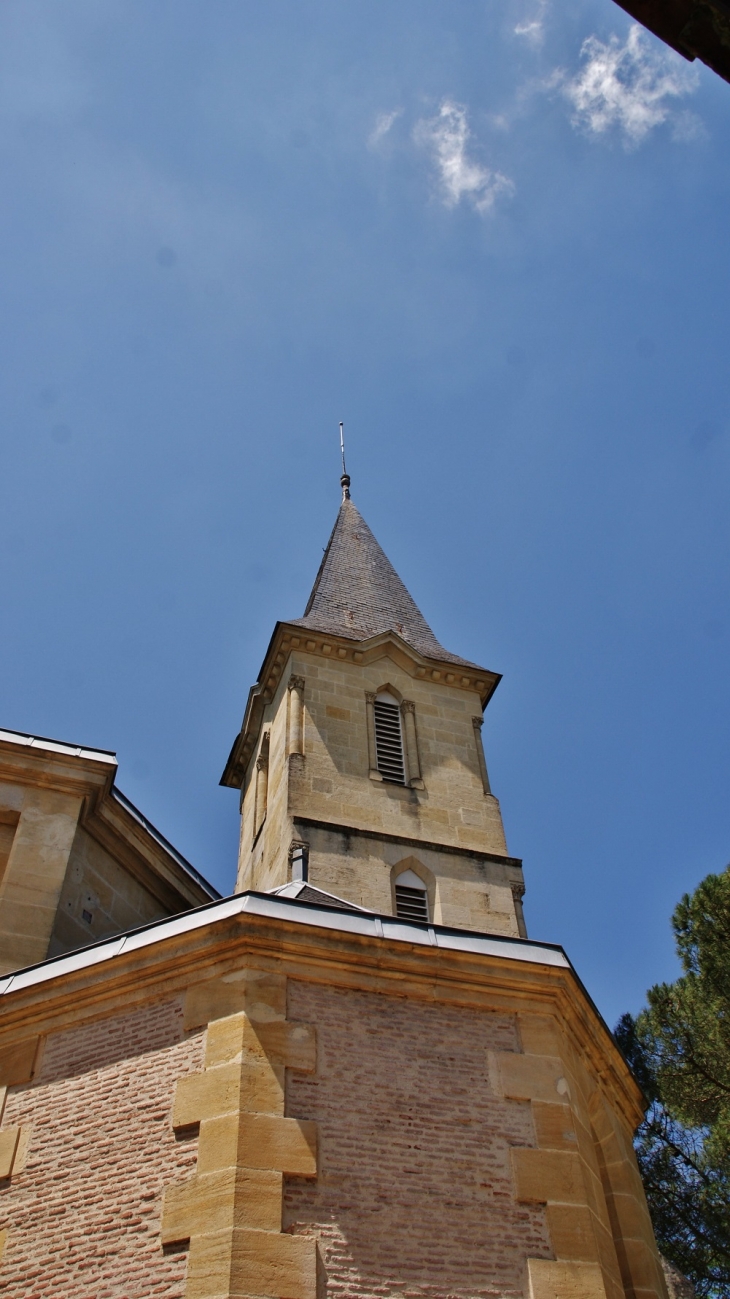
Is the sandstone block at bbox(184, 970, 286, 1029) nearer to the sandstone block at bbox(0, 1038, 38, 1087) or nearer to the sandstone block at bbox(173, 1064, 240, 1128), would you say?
the sandstone block at bbox(173, 1064, 240, 1128)

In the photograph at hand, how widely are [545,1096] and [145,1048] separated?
2.82 meters

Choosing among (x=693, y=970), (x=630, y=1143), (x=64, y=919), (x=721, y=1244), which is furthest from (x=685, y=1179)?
(x=64, y=919)

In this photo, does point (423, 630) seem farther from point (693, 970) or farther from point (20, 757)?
point (20, 757)

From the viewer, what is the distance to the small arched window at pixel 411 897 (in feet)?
59.7

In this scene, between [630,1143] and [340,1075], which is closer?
[340,1075]

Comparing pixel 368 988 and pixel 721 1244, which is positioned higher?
pixel 721 1244

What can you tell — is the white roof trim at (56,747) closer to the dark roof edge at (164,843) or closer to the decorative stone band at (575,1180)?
the dark roof edge at (164,843)

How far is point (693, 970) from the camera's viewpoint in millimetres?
21969

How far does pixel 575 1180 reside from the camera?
289 inches

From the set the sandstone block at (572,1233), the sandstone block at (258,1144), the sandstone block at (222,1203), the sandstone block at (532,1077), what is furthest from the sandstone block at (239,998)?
the sandstone block at (572,1233)

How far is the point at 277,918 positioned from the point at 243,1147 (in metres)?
1.59

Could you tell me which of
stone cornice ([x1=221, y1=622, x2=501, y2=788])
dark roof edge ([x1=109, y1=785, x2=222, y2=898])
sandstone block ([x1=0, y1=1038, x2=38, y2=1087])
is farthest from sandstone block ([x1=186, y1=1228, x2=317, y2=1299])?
stone cornice ([x1=221, y1=622, x2=501, y2=788])

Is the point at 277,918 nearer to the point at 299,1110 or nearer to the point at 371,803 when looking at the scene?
the point at 299,1110

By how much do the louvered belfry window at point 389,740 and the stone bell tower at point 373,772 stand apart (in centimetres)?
3
